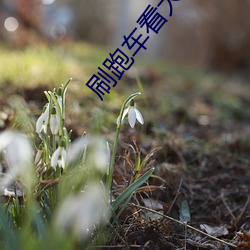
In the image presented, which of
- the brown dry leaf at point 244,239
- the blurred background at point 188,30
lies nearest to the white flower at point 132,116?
the brown dry leaf at point 244,239

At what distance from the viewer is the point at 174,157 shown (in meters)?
2.40

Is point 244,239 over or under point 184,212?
over

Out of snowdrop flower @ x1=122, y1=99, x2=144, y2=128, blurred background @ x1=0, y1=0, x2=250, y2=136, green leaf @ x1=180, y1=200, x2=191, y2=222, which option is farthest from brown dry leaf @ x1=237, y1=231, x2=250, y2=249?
blurred background @ x1=0, y1=0, x2=250, y2=136

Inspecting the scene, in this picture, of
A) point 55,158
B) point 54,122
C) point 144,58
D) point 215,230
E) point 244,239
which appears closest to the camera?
point 55,158

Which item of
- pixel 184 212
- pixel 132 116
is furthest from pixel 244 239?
pixel 132 116

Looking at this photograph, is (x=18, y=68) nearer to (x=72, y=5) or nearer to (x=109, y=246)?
(x=109, y=246)

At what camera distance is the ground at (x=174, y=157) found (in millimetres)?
1469

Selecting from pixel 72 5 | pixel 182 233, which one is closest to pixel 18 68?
pixel 182 233

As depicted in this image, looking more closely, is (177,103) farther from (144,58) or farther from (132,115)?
(144,58)

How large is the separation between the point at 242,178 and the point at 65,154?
132cm

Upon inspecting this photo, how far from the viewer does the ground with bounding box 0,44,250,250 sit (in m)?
1.47

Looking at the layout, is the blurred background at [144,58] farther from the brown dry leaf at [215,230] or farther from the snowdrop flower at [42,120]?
the brown dry leaf at [215,230]

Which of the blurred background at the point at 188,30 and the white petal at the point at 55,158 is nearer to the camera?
the white petal at the point at 55,158

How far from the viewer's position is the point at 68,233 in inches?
47.8
